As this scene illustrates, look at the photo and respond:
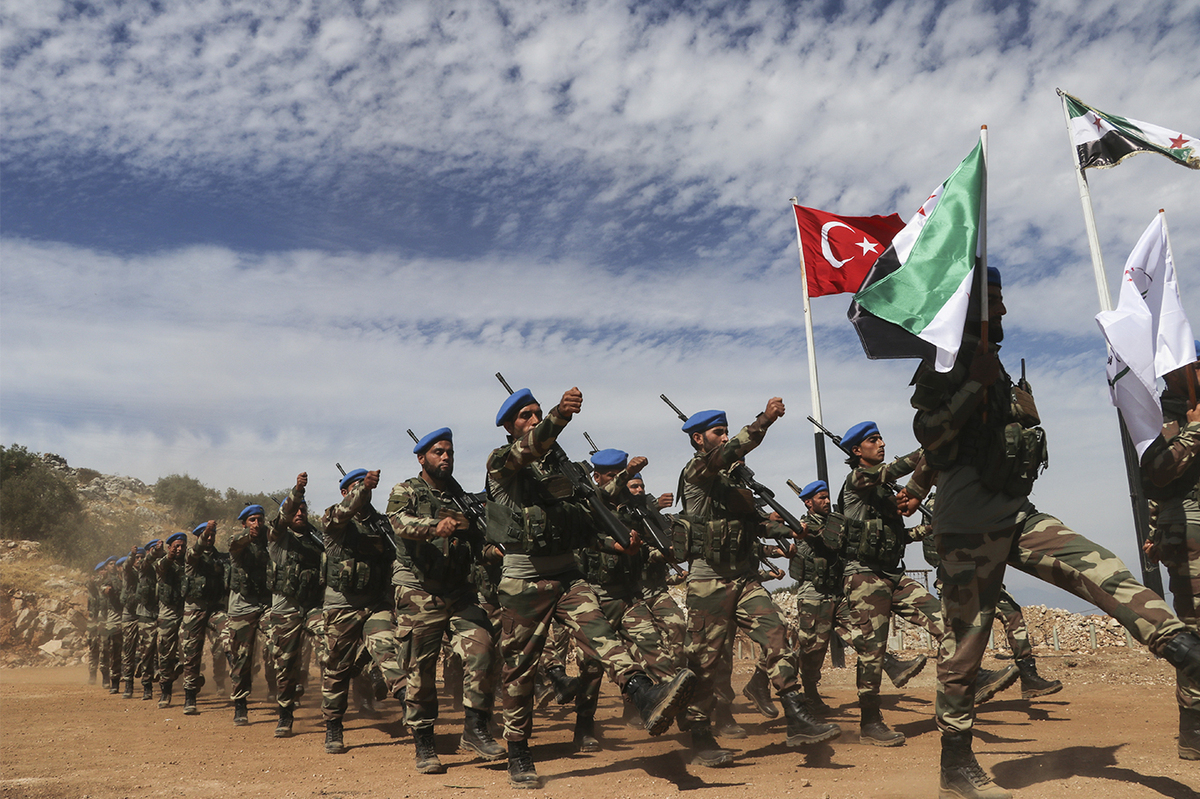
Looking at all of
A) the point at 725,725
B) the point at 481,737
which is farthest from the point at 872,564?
the point at 481,737

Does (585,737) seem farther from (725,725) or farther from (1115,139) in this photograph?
(1115,139)

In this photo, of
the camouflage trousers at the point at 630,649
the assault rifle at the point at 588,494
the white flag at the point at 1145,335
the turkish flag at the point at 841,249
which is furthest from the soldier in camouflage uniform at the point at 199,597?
the white flag at the point at 1145,335

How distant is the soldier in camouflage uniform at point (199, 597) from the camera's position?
38.4 ft

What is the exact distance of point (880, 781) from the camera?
520 cm

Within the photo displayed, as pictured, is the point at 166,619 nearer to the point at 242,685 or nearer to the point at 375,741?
the point at 242,685

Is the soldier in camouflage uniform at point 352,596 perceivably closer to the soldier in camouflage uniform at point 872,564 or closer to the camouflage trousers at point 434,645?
the camouflage trousers at point 434,645

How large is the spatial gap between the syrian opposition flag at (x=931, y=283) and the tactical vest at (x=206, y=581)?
→ 10.8 meters

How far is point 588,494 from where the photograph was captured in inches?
261

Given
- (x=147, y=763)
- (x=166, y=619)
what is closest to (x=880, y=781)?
(x=147, y=763)

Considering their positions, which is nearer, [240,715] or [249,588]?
[240,715]

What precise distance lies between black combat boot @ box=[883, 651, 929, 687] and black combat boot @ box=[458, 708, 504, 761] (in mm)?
3813

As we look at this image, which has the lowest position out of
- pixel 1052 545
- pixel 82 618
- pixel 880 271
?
pixel 82 618

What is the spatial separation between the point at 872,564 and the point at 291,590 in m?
6.40

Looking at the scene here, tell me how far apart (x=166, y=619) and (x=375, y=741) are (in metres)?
6.74
